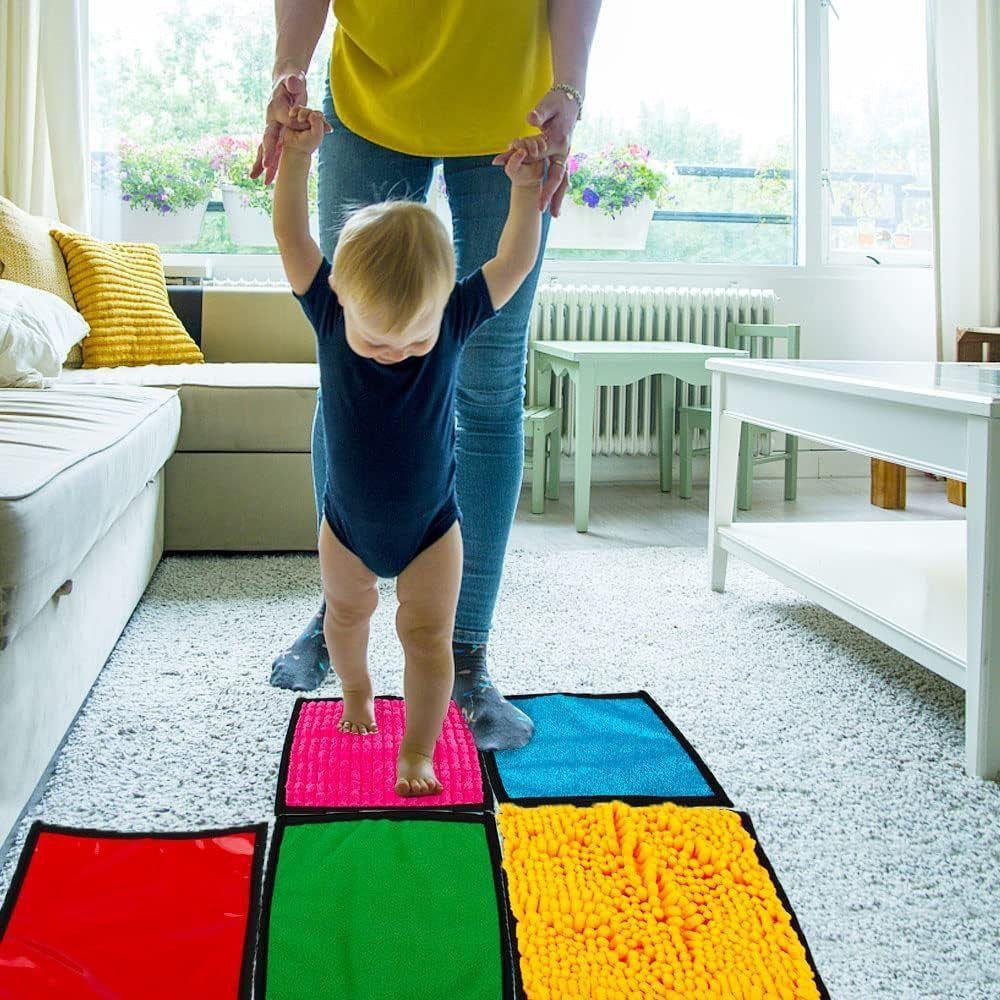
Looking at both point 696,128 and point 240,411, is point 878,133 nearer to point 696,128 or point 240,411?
point 696,128

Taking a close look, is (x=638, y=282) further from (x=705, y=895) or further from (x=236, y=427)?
(x=705, y=895)

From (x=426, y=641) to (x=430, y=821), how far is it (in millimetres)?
187

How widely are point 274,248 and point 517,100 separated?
246 centimetres

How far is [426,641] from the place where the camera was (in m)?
1.11

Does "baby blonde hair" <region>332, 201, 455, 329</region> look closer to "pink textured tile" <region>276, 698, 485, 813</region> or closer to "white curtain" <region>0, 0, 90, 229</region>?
"pink textured tile" <region>276, 698, 485, 813</region>

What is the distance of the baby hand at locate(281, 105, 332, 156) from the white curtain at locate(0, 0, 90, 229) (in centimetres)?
231

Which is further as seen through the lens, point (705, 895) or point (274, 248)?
point (274, 248)

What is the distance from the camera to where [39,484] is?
39.3 inches

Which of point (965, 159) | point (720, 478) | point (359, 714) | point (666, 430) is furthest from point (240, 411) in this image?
point (965, 159)

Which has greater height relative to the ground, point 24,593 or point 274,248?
point 274,248

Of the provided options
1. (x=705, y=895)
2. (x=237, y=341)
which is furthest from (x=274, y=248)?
(x=705, y=895)

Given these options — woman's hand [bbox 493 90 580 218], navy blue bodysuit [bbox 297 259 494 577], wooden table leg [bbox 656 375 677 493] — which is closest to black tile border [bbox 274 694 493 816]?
navy blue bodysuit [bbox 297 259 494 577]

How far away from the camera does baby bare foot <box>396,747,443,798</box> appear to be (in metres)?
1.12

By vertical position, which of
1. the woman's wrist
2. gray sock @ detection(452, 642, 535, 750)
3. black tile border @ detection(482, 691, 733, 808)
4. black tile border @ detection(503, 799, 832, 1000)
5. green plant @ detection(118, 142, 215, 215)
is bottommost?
black tile border @ detection(503, 799, 832, 1000)
